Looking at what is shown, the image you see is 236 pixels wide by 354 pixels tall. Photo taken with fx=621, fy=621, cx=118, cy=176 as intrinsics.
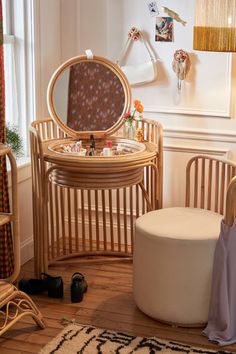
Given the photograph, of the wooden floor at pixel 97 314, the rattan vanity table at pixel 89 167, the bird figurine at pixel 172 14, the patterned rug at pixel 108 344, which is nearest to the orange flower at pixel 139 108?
the rattan vanity table at pixel 89 167

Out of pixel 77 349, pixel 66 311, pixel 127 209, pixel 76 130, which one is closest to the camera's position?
pixel 77 349

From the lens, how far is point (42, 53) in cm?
361

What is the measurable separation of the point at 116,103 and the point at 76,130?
27cm

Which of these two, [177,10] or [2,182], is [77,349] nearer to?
[2,182]

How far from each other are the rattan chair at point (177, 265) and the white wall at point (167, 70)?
791 mm

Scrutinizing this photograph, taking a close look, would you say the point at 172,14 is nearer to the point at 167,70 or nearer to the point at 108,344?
the point at 167,70

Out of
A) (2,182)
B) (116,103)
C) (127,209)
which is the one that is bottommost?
(127,209)

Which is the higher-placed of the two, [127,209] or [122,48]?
[122,48]

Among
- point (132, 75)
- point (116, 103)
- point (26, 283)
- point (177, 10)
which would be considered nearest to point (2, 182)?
point (26, 283)

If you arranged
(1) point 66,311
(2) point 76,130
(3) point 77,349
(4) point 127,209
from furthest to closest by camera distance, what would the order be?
(4) point 127,209, (2) point 76,130, (1) point 66,311, (3) point 77,349

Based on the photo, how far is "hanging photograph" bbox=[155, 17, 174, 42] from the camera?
11.6ft

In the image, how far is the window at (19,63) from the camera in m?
3.47

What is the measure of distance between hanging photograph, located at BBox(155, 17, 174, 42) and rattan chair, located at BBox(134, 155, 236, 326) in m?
1.17

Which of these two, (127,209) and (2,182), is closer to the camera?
(2,182)
